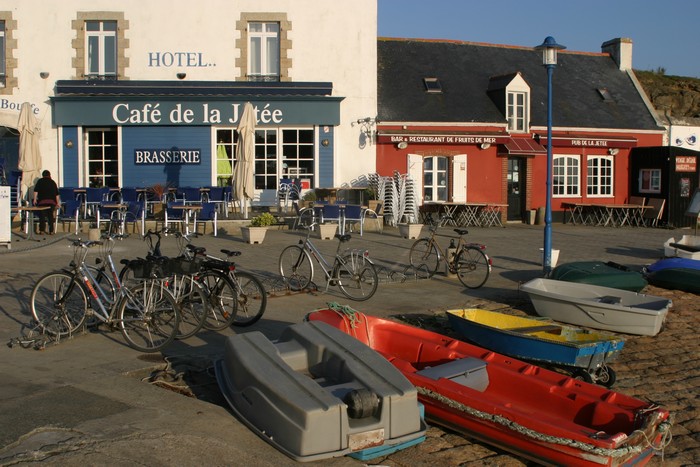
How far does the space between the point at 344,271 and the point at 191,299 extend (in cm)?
330

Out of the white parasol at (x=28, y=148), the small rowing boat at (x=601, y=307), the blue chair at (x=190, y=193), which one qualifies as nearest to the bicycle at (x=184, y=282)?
the small rowing boat at (x=601, y=307)

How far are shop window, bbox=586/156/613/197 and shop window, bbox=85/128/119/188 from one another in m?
15.2

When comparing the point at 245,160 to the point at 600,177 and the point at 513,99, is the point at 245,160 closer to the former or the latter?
the point at 513,99

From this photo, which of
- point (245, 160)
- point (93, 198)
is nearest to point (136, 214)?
point (93, 198)

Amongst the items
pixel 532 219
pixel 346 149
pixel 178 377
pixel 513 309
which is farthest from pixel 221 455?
pixel 532 219

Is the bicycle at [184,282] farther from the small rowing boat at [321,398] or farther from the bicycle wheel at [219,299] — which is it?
the small rowing boat at [321,398]

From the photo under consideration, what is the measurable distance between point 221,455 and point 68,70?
18.8 meters

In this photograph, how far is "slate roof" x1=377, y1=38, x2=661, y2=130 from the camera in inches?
957

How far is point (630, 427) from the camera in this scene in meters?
5.78

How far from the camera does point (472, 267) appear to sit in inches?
496

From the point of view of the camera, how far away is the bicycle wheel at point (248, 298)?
29.8ft

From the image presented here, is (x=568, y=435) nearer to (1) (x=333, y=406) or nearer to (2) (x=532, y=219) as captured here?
(1) (x=333, y=406)

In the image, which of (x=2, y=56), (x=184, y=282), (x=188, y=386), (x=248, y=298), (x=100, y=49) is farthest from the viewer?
(x=100, y=49)

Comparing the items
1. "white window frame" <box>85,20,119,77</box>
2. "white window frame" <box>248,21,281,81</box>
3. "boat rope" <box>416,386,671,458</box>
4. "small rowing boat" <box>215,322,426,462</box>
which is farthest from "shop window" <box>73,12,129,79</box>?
"boat rope" <box>416,386,671,458</box>
